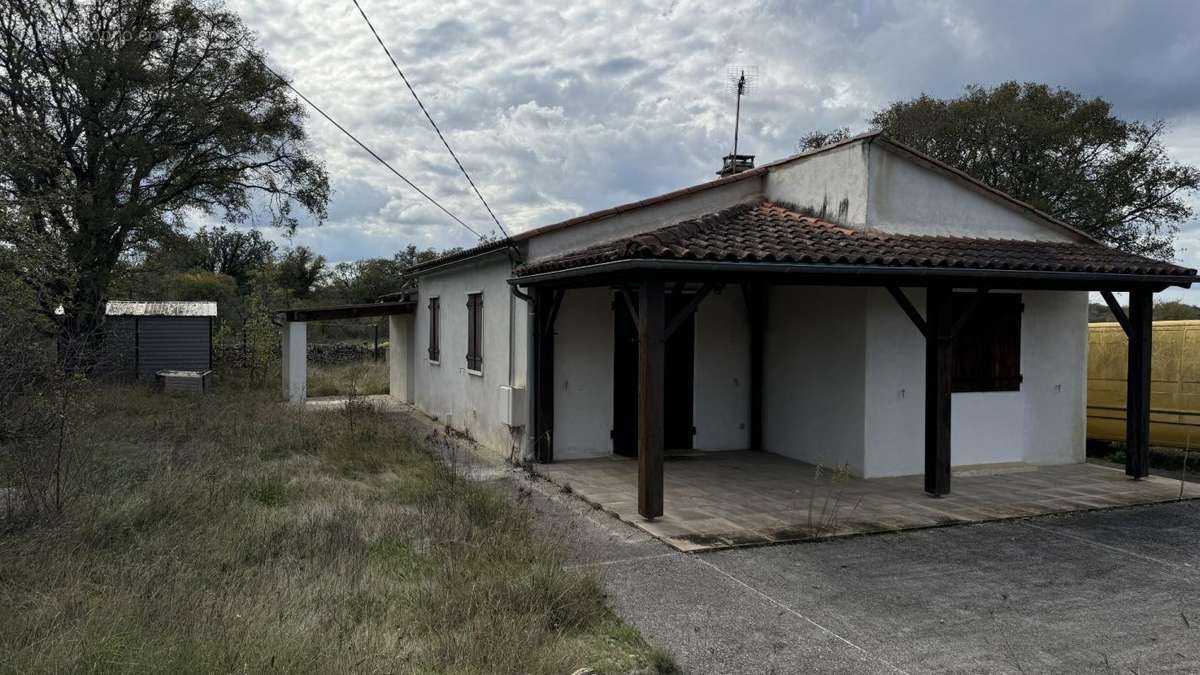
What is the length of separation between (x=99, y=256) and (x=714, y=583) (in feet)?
55.8

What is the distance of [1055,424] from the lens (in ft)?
33.1

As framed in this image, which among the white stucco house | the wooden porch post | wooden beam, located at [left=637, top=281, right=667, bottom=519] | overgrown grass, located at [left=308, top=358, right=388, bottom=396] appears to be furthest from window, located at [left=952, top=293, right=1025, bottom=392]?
overgrown grass, located at [left=308, top=358, right=388, bottom=396]

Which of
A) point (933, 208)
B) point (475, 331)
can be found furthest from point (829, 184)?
point (475, 331)

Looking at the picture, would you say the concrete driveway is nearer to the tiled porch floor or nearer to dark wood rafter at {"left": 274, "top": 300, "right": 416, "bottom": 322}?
the tiled porch floor

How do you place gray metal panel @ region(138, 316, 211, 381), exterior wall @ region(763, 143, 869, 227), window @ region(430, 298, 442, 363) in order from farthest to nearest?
gray metal panel @ region(138, 316, 211, 381) < window @ region(430, 298, 442, 363) < exterior wall @ region(763, 143, 869, 227)

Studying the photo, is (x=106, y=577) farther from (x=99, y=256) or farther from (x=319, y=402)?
(x=99, y=256)

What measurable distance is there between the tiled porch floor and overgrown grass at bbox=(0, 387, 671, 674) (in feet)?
5.28

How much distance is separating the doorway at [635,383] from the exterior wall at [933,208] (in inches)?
109

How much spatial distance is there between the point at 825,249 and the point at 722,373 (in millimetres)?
3793

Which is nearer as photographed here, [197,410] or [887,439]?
[887,439]

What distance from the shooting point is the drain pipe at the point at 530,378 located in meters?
9.77

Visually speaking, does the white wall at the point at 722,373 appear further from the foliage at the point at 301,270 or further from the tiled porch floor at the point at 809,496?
the foliage at the point at 301,270

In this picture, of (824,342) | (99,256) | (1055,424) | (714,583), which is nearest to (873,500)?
(824,342)

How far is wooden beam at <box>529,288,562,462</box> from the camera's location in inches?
383
